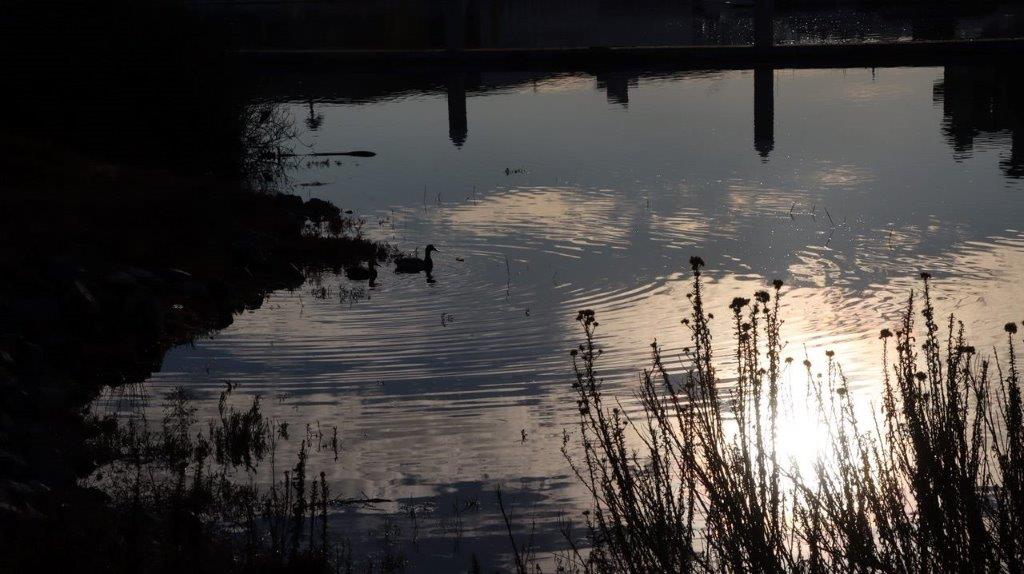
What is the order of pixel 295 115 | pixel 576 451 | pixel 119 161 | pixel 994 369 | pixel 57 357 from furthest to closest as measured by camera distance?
1. pixel 295 115
2. pixel 119 161
3. pixel 57 357
4. pixel 994 369
5. pixel 576 451

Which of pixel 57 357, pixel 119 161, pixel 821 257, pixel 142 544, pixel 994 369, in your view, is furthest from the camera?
pixel 119 161

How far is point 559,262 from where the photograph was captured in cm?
2042

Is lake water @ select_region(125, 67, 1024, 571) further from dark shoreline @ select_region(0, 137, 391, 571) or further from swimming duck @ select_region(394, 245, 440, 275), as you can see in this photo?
dark shoreline @ select_region(0, 137, 391, 571)

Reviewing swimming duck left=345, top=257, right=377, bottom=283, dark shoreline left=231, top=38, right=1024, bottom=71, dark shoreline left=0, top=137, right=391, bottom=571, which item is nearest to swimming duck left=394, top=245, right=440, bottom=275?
swimming duck left=345, top=257, right=377, bottom=283

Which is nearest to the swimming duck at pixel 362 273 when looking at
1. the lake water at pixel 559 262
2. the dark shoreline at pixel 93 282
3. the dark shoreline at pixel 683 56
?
the lake water at pixel 559 262

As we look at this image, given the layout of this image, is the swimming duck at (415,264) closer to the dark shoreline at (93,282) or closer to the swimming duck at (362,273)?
the swimming duck at (362,273)

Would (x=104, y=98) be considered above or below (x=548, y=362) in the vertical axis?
above

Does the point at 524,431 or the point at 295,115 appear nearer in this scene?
the point at 524,431

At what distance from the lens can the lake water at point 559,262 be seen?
1135 cm

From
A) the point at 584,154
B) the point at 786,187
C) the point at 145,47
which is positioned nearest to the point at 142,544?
the point at 786,187

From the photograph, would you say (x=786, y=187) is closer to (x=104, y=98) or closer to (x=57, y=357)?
(x=104, y=98)

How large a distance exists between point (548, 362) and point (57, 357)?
549cm

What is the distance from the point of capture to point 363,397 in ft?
43.1

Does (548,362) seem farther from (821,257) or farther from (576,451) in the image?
(821,257)
